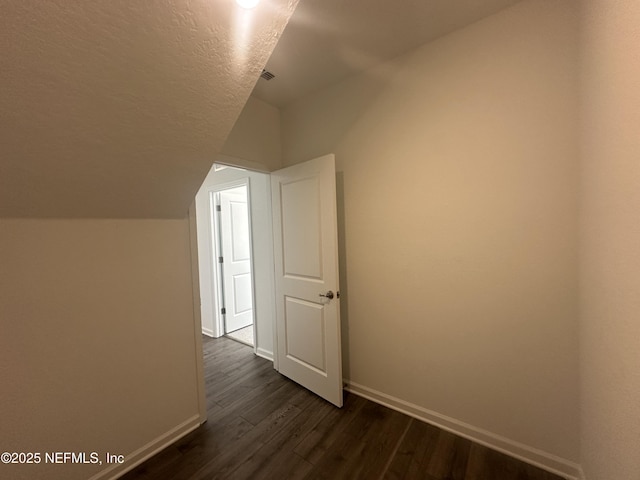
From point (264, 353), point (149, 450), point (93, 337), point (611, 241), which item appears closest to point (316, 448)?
point (149, 450)

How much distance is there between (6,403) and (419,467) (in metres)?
2.14

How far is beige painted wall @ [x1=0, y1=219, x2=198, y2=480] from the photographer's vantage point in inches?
46.6

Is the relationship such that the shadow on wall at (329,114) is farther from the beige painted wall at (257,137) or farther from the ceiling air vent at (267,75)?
the ceiling air vent at (267,75)

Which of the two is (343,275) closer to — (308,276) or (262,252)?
(308,276)

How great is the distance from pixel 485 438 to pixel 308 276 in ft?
5.22

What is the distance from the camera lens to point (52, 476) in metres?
1.25

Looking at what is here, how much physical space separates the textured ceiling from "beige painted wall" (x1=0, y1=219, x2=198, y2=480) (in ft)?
4.83

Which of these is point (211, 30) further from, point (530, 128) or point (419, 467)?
point (419, 467)

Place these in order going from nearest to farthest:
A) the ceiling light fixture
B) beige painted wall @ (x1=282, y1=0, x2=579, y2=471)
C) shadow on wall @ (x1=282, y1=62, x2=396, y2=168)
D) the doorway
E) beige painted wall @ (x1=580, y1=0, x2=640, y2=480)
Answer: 1. beige painted wall @ (x1=580, y1=0, x2=640, y2=480)
2. the ceiling light fixture
3. beige painted wall @ (x1=282, y1=0, x2=579, y2=471)
4. shadow on wall @ (x1=282, y1=62, x2=396, y2=168)
5. the doorway

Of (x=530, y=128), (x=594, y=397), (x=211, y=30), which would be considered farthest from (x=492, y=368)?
(x=211, y=30)

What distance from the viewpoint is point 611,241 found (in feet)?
3.09

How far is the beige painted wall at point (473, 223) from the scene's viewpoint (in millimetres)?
1334

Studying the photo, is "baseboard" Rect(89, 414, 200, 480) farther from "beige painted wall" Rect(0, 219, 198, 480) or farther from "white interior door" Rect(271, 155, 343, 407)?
"white interior door" Rect(271, 155, 343, 407)

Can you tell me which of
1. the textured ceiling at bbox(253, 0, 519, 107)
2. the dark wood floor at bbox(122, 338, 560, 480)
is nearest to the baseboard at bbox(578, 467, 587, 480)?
the dark wood floor at bbox(122, 338, 560, 480)
